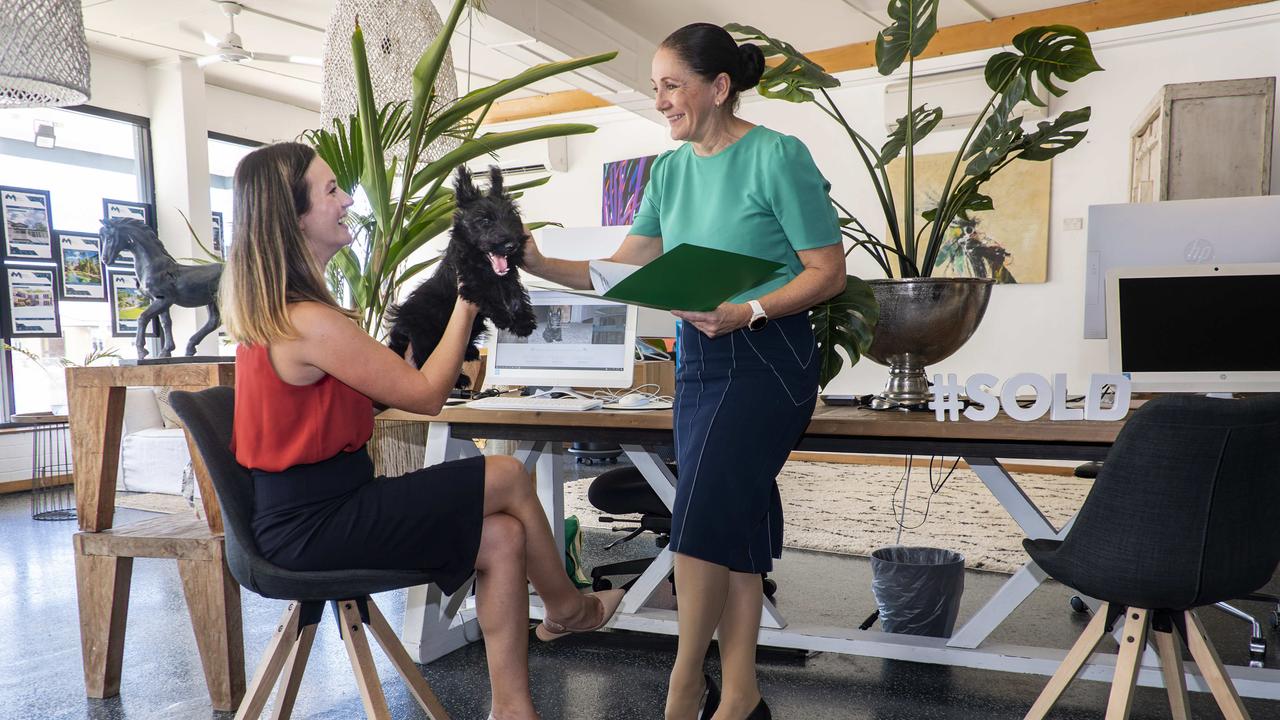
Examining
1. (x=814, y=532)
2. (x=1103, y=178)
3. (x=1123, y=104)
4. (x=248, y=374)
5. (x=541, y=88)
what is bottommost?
(x=814, y=532)

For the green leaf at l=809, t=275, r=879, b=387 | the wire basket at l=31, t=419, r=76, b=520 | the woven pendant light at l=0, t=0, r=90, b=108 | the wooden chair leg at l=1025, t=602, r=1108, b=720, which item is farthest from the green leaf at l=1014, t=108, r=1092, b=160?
the wire basket at l=31, t=419, r=76, b=520

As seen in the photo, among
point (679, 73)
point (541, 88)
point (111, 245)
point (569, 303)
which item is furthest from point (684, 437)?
point (541, 88)

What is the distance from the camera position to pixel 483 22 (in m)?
5.33

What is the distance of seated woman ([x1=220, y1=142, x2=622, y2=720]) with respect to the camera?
1.57 m

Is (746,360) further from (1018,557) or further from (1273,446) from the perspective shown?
(1018,557)

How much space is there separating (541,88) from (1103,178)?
14.4 feet

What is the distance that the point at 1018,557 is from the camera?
3.81m

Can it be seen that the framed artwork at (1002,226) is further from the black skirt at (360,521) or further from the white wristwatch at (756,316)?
the black skirt at (360,521)

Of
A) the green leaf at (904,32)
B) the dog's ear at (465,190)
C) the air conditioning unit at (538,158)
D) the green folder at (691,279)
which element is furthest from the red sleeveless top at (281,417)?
the air conditioning unit at (538,158)

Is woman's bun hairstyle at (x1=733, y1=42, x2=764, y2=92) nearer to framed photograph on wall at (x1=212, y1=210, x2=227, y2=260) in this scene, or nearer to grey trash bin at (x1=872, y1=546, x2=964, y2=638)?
grey trash bin at (x1=872, y1=546, x2=964, y2=638)

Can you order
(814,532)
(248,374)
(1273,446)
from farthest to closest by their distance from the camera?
1. (814,532)
2. (248,374)
3. (1273,446)

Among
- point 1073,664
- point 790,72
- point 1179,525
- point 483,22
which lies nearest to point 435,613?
point 1073,664

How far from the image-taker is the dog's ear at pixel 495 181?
1.51 metres

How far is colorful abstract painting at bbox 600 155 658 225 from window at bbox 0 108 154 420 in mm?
3536
